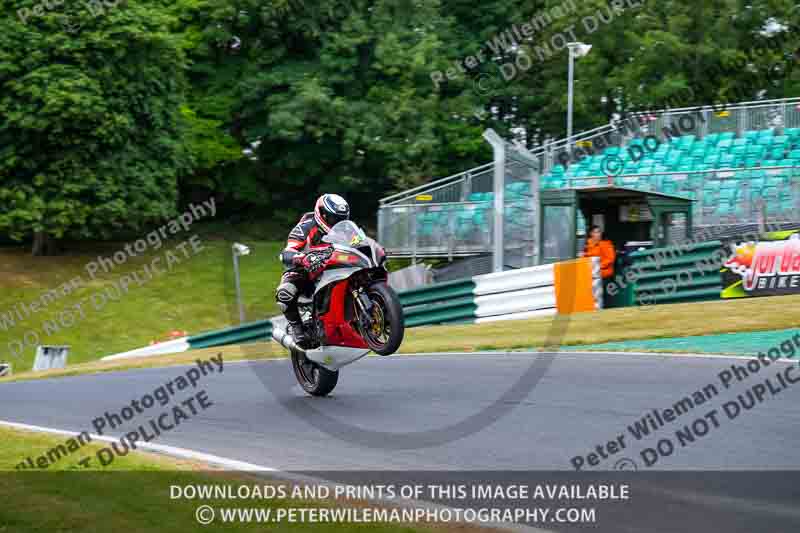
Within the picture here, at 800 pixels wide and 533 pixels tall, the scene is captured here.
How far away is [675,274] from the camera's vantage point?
18.2 m

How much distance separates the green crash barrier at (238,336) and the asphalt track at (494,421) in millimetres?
8455

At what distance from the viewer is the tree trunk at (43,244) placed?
36531 mm

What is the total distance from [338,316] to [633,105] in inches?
1152

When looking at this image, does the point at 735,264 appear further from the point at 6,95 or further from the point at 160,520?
the point at 6,95

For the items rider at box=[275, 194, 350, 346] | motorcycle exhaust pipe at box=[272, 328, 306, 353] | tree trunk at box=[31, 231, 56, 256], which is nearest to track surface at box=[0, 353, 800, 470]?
motorcycle exhaust pipe at box=[272, 328, 306, 353]

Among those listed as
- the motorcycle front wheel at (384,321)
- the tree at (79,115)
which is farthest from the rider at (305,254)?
the tree at (79,115)

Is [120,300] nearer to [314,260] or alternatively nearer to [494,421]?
[314,260]

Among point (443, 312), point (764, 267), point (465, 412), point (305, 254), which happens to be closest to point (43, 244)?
point (443, 312)

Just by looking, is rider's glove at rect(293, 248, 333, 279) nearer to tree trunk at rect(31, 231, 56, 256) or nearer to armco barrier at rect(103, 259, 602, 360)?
armco barrier at rect(103, 259, 602, 360)

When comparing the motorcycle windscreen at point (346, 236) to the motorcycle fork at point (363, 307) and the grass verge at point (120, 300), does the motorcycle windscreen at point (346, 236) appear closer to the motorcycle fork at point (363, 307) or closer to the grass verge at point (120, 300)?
the motorcycle fork at point (363, 307)

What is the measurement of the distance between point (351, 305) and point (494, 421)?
177 centimetres

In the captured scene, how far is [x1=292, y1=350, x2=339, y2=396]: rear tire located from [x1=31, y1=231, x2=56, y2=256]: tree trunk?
28.5 m

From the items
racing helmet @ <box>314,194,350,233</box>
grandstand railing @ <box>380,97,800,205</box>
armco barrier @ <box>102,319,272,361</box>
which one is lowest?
armco barrier @ <box>102,319,272,361</box>

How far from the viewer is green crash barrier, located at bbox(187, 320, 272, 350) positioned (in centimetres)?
2172
